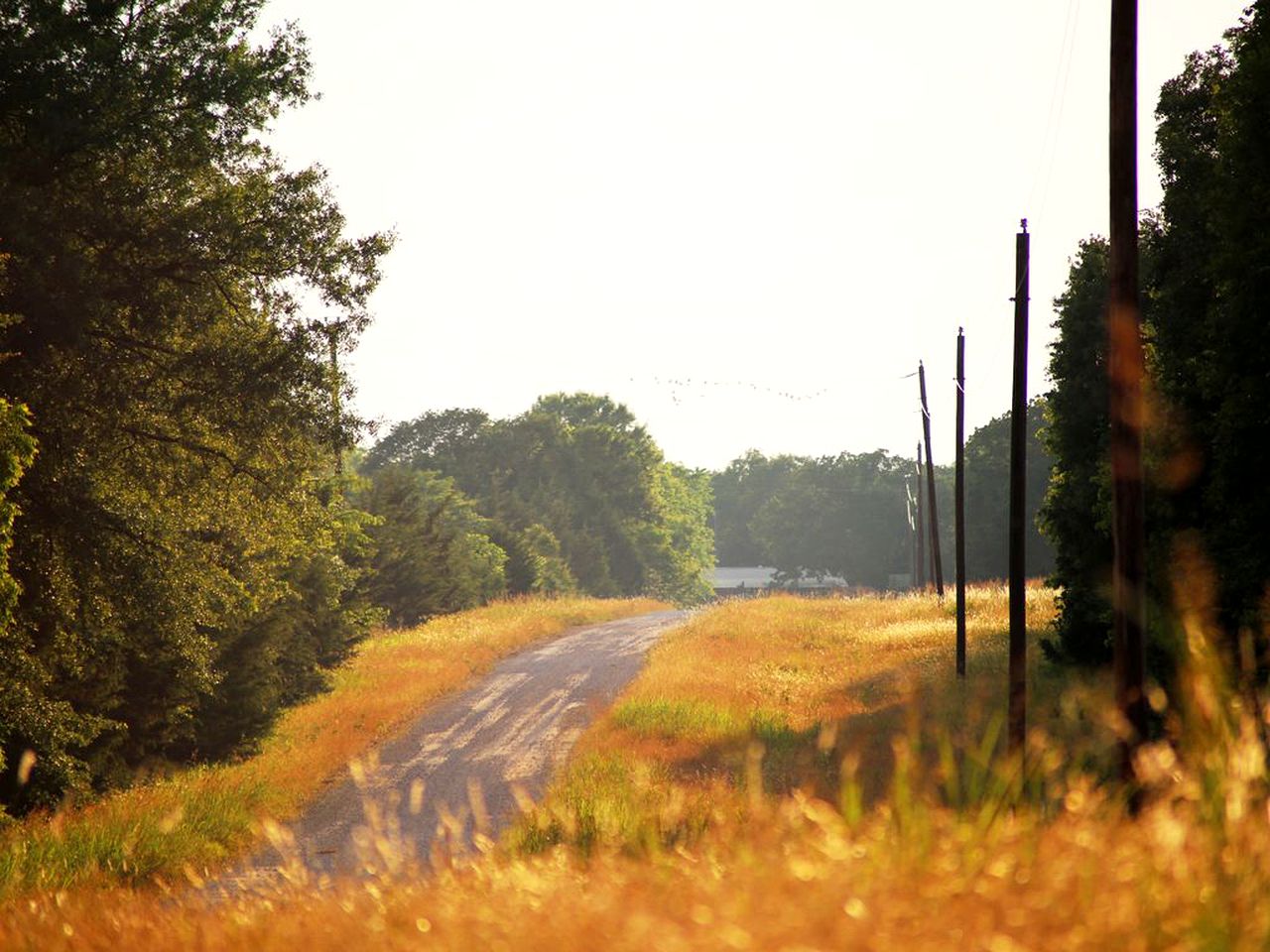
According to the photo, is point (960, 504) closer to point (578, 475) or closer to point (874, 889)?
point (874, 889)

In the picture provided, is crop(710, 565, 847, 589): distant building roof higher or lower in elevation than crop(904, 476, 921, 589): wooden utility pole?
lower

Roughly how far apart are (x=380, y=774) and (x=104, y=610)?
5410mm

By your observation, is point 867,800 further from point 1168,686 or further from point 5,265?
point 5,265

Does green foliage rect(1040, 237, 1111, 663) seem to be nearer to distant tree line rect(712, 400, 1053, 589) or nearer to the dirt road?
the dirt road

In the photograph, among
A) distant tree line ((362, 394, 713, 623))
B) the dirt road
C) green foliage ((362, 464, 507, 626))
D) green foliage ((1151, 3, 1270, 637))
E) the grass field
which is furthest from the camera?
distant tree line ((362, 394, 713, 623))

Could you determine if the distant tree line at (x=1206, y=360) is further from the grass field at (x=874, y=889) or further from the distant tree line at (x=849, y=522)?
the distant tree line at (x=849, y=522)

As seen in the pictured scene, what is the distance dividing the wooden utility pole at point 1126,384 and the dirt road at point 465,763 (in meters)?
6.05

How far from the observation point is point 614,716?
25.5 meters

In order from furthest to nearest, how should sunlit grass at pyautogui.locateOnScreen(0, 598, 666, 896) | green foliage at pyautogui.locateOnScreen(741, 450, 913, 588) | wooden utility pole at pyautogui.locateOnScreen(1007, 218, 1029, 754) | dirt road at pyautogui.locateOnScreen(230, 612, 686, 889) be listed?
green foliage at pyautogui.locateOnScreen(741, 450, 913, 588), wooden utility pole at pyautogui.locateOnScreen(1007, 218, 1029, 754), dirt road at pyautogui.locateOnScreen(230, 612, 686, 889), sunlit grass at pyautogui.locateOnScreen(0, 598, 666, 896)

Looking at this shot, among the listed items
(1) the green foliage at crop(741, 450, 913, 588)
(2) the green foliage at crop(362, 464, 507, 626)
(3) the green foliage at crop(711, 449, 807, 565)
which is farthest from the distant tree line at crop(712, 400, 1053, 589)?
(2) the green foliage at crop(362, 464, 507, 626)

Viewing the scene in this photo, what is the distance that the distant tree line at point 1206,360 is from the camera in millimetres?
14984

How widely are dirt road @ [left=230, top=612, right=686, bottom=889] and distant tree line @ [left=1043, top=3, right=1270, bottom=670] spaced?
33.0 feet

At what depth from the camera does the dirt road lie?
1592 cm

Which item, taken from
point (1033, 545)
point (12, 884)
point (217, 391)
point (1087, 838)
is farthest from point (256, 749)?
point (1033, 545)
